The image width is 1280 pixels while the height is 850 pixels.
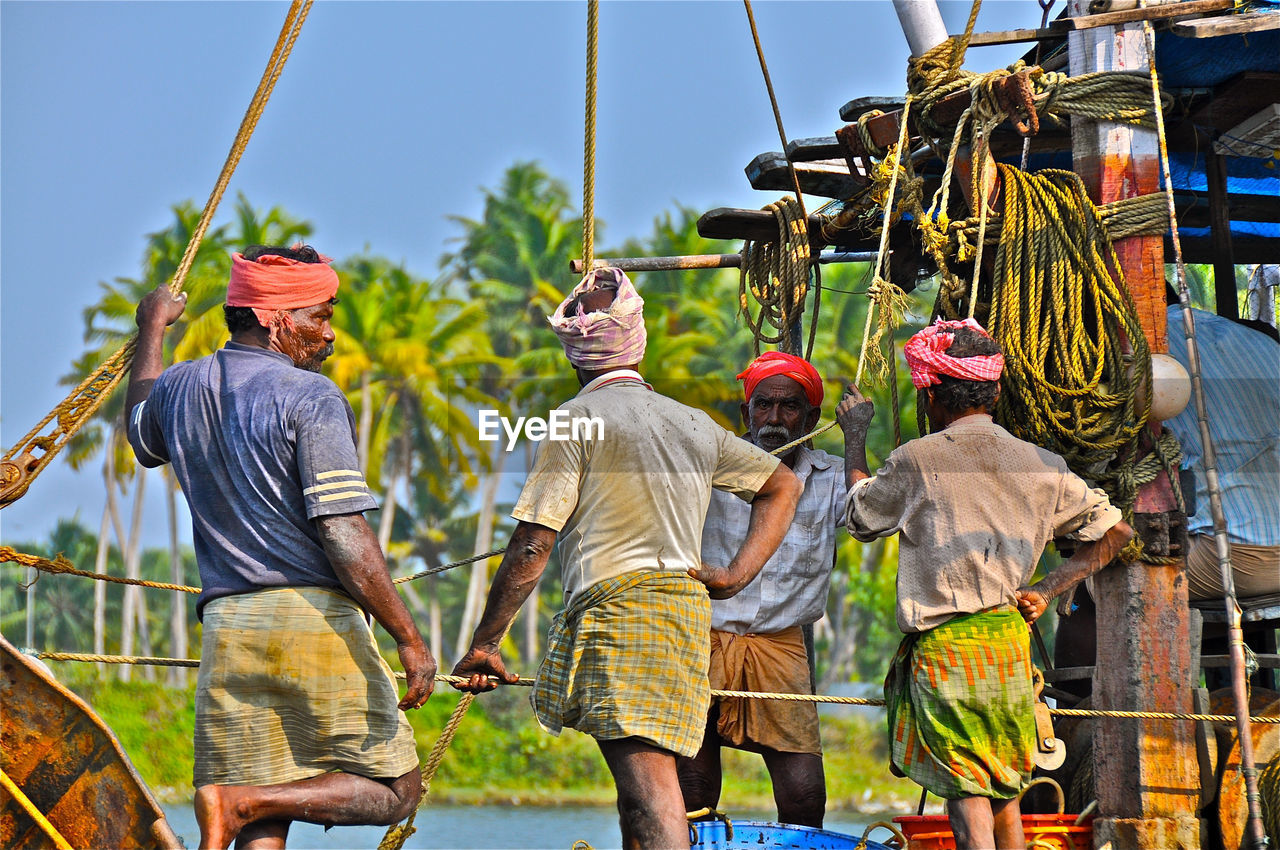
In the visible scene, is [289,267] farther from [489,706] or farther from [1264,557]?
[489,706]

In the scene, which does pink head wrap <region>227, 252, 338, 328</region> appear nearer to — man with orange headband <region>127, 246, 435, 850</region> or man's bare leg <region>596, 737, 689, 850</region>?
man with orange headband <region>127, 246, 435, 850</region>

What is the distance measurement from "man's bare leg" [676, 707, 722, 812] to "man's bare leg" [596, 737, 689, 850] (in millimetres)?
1174

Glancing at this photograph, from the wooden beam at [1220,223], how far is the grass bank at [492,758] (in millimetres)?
24572

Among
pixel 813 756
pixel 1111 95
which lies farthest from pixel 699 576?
pixel 1111 95

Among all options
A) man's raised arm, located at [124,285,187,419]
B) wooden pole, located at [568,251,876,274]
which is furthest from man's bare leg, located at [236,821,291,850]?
wooden pole, located at [568,251,876,274]

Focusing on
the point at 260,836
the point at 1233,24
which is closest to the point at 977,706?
the point at 260,836

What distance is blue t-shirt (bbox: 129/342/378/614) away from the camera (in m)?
3.40

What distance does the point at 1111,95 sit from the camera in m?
4.43

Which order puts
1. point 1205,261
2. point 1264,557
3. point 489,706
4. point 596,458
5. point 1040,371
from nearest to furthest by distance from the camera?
1. point 596,458
2. point 1040,371
3. point 1264,557
4. point 1205,261
5. point 489,706

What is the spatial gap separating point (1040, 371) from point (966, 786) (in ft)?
4.58

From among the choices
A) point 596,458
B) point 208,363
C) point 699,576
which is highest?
point 208,363

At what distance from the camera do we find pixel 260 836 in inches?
133

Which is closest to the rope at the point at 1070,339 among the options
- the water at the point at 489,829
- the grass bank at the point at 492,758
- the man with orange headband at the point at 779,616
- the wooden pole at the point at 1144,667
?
the wooden pole at the point at 1144,667

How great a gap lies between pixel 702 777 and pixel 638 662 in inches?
52.2
